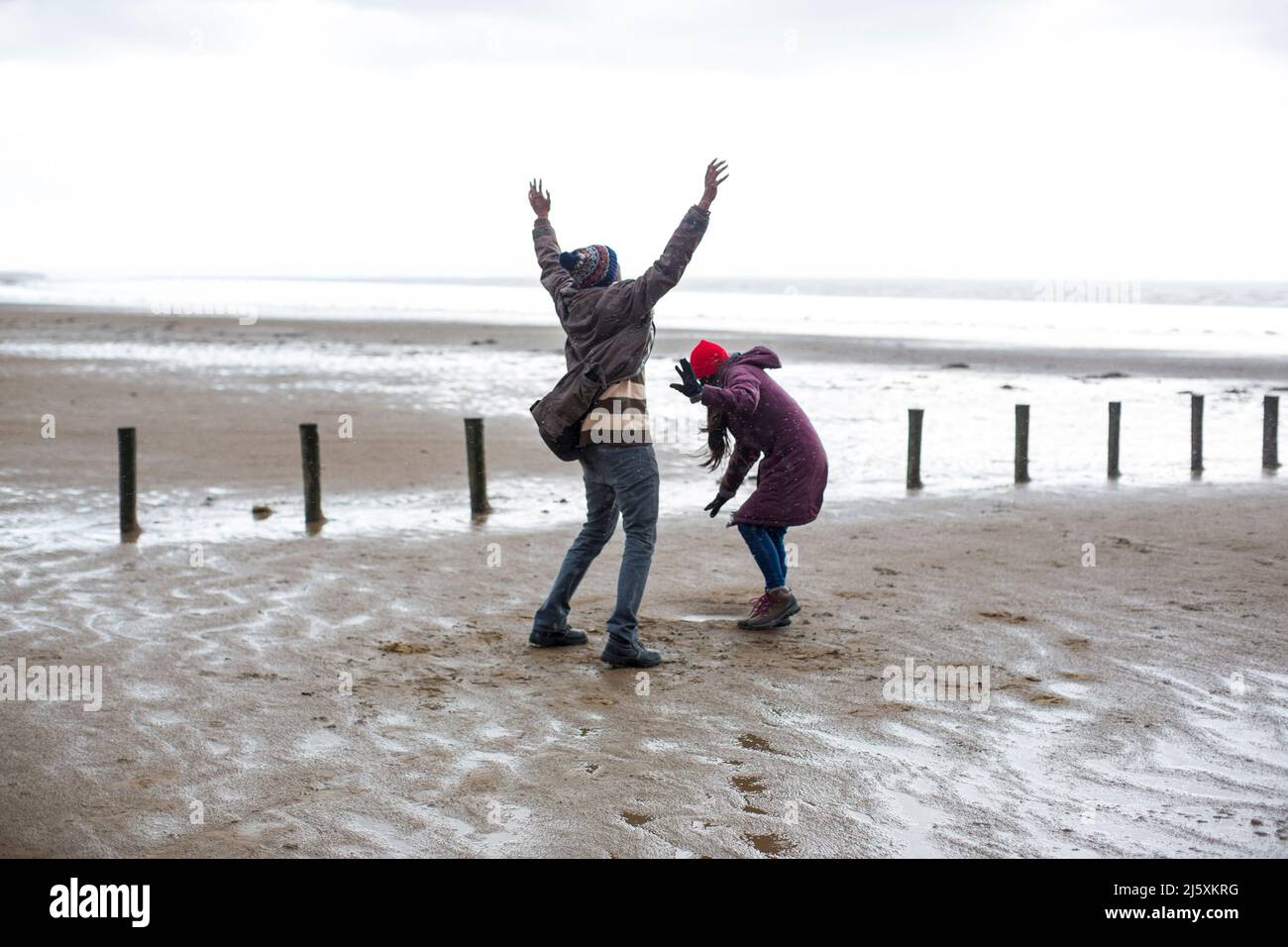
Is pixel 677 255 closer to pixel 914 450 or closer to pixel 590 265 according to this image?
pixel 590 265

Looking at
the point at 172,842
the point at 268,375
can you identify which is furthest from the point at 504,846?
the point at 268,375

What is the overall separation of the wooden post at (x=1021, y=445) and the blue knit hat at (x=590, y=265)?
321 inches

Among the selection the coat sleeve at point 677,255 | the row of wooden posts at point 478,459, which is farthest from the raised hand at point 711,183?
the row of wooden posts at point 478,459

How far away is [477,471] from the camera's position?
11.5 metres

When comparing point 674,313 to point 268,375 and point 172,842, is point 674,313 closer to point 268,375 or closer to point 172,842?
point 268,375

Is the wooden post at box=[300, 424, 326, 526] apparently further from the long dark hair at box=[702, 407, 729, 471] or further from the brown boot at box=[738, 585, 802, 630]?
the brown boot at box=[738, 585, 802, 630]

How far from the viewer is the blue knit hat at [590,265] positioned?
620cm

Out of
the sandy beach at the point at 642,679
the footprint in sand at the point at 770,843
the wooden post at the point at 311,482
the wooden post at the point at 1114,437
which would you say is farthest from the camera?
the wooden post at the point at 1114,437

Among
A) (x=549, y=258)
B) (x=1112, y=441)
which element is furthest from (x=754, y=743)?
(x=1112, y=441)

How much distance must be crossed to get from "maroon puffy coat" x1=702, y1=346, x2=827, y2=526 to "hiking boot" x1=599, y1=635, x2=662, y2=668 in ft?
3.68

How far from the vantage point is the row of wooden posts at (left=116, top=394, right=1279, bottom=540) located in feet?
34.3

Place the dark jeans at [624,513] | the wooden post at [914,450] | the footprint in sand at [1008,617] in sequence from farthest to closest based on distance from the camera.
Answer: the wooden post at [914,450]
the footprint in sand at [1008,617]
the dark jeans at [624,513]

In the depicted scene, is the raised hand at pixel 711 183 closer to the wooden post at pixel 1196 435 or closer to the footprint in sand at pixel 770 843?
the footprint in sand at pixel 770 843

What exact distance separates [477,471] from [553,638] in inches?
192
